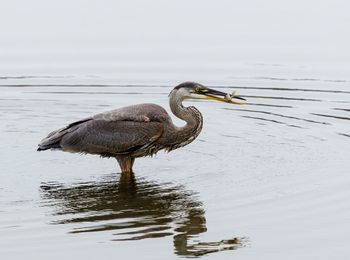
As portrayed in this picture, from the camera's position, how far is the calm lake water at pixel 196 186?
37.7 ft

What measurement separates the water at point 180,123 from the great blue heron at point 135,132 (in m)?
0.33

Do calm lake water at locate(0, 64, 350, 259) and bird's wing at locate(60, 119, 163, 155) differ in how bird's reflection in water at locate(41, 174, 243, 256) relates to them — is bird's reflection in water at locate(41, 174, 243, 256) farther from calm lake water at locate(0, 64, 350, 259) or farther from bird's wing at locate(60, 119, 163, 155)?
bird's wing at locate(60, 119, 163, 155)

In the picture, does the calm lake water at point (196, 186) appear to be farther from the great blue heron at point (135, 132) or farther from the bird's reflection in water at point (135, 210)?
the great blue heron at point (135, 132)

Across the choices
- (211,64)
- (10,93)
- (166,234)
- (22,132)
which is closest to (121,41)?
(211,64)

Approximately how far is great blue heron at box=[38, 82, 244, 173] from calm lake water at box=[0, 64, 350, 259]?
318mm

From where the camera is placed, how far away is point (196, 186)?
45.6 ft

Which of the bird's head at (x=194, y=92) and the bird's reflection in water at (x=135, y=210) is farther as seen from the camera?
the bird's head at (x=194, y=92)

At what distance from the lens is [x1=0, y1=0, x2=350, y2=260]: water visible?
38.7ft

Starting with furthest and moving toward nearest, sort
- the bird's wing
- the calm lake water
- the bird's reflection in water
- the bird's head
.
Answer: the bird's head, the bird's wing, the bird's reflection in water, the calm lake water

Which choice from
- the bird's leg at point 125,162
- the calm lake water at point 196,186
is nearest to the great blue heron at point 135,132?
the bird's leg at point 125,162

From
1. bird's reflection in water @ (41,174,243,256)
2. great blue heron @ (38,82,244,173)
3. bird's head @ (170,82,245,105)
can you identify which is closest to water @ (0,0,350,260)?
bird's reflection in water @ (41,174,243,256)

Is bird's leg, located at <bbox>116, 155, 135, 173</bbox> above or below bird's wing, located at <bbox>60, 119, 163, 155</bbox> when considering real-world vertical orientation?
below

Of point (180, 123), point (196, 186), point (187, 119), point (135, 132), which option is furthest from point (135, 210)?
point (180, 123)

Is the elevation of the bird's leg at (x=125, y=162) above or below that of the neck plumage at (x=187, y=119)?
below
